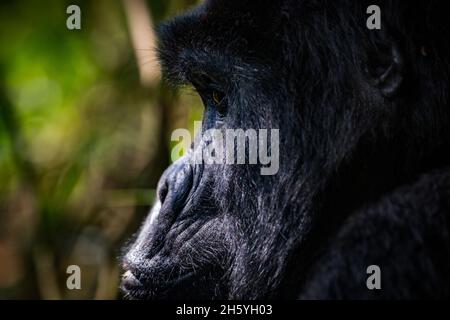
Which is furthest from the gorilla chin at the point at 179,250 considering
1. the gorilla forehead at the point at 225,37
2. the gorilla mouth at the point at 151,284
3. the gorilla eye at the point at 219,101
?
the gorilla forehead at the point at 225,37

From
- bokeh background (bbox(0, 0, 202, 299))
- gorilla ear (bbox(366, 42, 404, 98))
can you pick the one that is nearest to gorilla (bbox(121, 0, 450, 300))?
gorilla ear (bbox(366, 42, 404, 98))

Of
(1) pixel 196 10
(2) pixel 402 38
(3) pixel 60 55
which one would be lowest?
(2) pixel 402 38

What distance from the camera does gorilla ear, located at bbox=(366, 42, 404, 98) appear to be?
253 centimetres

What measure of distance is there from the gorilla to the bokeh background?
238cm

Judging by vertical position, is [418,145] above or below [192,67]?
below

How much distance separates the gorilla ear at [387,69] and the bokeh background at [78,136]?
2740 millimetres

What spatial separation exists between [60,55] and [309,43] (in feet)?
11.6

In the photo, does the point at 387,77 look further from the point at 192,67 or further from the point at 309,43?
the point at 192,67

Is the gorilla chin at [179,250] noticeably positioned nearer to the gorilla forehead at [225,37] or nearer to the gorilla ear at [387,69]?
the gorilla forehead at [225,37]

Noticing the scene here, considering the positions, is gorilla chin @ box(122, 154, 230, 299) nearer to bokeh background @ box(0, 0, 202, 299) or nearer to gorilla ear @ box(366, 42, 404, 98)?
gorilla ear @ box(366, 42, 404, 98)

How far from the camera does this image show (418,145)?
100 inches

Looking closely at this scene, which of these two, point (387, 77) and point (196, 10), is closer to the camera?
point (387, 77)
